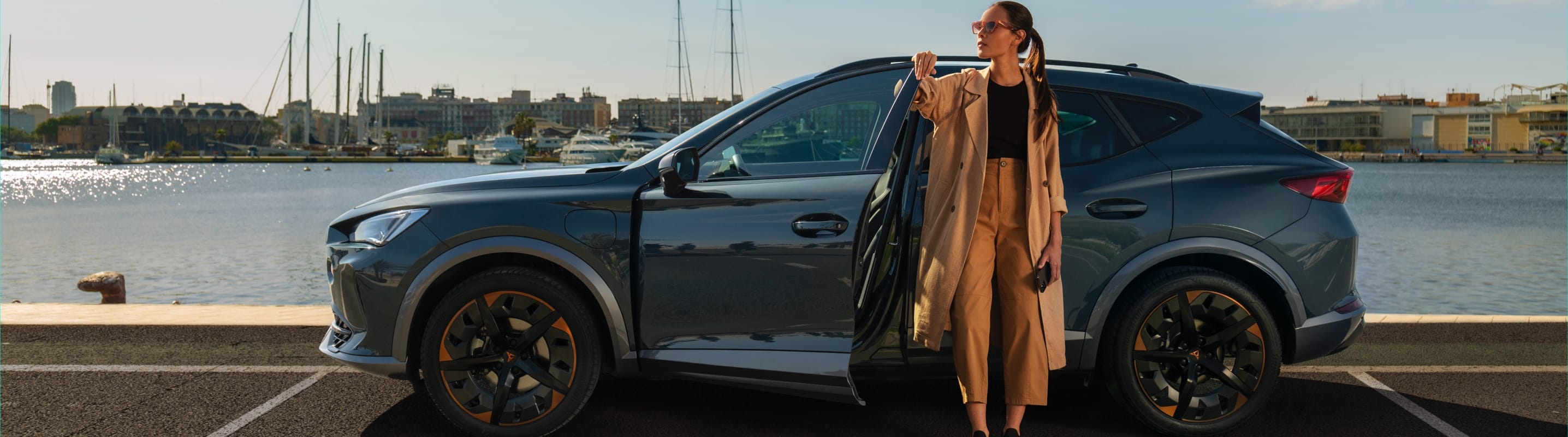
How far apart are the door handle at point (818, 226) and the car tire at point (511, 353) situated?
852 mm

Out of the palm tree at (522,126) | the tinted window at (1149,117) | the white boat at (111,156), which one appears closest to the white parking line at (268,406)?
the tinted window at (1149,117)

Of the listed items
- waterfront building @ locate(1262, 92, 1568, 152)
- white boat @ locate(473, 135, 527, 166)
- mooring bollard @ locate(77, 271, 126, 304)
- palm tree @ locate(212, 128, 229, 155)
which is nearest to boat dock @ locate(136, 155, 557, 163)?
white boat @ locate(473, 135, 527, 166)

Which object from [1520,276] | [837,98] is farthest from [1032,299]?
[1520,276]

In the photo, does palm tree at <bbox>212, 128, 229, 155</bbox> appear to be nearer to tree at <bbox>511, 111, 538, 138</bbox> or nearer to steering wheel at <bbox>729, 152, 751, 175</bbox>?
tree at <bbox>511, 111, 538, 138</bbox>

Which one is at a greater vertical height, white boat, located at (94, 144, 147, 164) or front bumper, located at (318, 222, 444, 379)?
white boat, located at (94, 144, 147, 164)

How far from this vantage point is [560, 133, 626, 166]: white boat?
9044 cm

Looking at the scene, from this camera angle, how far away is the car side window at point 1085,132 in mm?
4258

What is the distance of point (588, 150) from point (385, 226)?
9283cm

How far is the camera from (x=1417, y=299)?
59.3 ft

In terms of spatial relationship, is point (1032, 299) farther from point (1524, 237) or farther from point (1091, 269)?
point (1524, 237)

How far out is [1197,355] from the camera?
431cm

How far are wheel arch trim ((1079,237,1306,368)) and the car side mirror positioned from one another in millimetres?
1581

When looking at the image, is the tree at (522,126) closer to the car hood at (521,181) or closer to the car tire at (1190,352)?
the car hood at (521,181)

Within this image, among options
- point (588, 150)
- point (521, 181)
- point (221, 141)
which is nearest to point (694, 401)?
point (521, 181)
